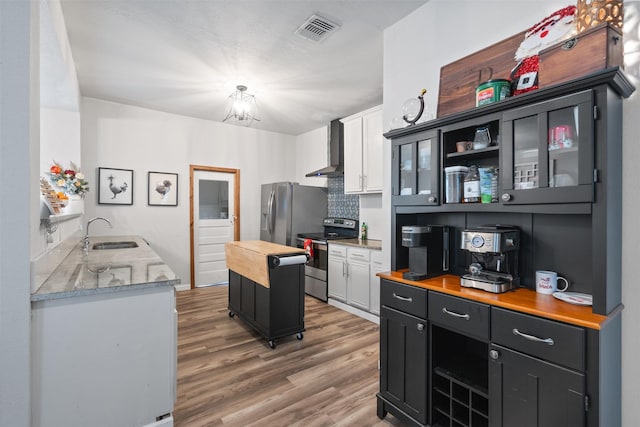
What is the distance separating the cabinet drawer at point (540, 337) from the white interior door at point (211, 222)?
4831 mm

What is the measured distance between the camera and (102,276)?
6.11 ft

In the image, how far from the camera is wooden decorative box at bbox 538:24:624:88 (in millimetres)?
1284

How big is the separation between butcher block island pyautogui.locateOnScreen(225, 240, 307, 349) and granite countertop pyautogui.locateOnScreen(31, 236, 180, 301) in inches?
36.5

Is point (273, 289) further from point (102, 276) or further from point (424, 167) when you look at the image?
point (424, 167)

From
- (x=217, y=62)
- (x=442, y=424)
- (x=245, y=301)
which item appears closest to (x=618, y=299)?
(x=442, y=424)

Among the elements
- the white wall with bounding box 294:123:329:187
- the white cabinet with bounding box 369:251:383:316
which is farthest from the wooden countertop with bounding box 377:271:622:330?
the white wall with bounding box 294:123:329:187

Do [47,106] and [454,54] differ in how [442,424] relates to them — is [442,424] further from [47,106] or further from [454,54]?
[47,106]

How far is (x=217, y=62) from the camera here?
327 cm

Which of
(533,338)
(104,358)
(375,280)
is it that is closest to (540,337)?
(533,338)

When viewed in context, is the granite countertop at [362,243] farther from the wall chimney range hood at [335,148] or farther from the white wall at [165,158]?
the white wall at [165,158]

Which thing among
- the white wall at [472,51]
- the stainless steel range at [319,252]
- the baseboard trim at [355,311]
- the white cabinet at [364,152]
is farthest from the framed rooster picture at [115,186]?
the white wall at [472,51]

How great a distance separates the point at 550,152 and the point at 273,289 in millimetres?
2391

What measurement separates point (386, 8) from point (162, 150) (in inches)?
157

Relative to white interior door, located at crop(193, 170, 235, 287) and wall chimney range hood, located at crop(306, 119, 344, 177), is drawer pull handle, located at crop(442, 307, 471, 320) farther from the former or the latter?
white interior door, located at crop(193, 170, 235, 287)
